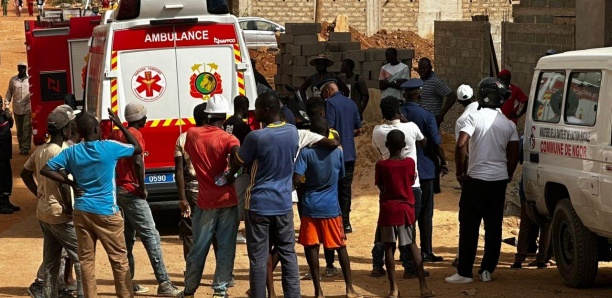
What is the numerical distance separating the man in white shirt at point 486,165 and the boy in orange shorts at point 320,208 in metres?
1.26

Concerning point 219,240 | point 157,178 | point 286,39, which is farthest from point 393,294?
point 286,39

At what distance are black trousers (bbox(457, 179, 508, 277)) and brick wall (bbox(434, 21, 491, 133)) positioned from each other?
9122 mm

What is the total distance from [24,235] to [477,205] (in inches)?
256

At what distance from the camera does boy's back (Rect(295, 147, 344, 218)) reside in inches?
349

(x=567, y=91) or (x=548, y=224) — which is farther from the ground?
(x=567, y=91)

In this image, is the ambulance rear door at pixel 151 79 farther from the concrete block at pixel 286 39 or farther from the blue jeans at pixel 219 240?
the concrete block at pixel 286 39

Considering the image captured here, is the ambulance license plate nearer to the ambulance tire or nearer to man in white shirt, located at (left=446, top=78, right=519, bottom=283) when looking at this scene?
man in white shirt, located at (left=446, top=78, right=519, bottom=283)

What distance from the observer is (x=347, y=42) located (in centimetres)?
2152

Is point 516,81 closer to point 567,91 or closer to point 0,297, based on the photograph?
point 567,91

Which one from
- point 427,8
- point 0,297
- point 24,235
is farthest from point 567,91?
point 427,8

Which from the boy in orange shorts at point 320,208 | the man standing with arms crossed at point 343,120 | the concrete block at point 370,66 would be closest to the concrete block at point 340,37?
the concrete block at point 370,66

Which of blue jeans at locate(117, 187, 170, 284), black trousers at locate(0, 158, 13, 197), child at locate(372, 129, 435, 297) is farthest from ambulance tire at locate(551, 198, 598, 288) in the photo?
black trousers at locate(0, 158, 13, 197)

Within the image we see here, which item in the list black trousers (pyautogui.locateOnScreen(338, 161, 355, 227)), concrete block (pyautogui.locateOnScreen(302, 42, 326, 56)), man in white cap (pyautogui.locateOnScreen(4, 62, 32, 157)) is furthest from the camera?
concrete block (pyautogui.locateOnScreen(302, 42, 326, 56))

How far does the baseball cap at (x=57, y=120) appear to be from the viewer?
28.7 feet
